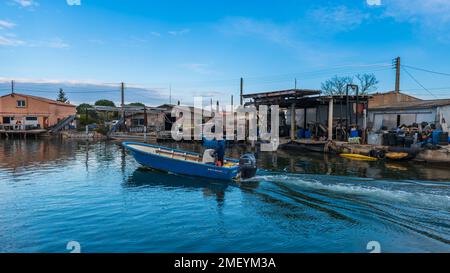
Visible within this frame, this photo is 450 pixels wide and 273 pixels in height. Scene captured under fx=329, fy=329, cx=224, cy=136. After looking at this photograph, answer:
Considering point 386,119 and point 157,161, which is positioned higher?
point 386,119

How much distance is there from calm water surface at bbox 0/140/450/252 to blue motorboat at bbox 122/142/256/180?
1.61 ft

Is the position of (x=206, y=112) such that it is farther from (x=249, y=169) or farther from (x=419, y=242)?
(x=419, y=242)

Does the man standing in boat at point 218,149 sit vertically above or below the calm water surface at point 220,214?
above

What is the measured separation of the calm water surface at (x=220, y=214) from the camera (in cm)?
816

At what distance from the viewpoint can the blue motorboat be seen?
597 inches

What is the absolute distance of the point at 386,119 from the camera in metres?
31.5

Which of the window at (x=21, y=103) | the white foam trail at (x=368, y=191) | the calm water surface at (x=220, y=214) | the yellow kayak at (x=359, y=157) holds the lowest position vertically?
the calm water surface at (x=220, y=214)

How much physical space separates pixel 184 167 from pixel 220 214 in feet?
20.8

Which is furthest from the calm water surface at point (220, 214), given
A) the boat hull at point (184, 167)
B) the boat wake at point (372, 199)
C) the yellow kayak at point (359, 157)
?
the yellow kayak at point (359, 157)

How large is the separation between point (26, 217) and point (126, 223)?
3.25 meters

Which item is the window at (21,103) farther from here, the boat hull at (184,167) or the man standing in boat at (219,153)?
the man standing in boat at (219,153)

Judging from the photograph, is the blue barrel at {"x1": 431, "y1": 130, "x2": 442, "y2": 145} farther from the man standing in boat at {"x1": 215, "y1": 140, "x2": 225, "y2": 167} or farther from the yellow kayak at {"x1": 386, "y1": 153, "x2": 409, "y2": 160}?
the man standing in boat at {"x1": 215, "y1": 140, "x2": 225, "y2": 167}

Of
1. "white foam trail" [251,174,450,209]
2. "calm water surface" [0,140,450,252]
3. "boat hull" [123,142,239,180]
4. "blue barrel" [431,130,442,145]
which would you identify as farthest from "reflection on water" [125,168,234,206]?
"blue barrel" [431,130,442,145]
